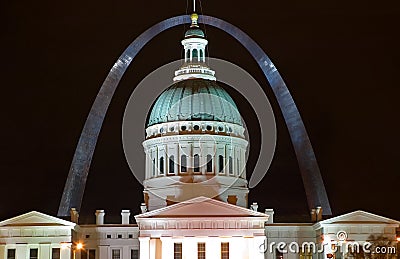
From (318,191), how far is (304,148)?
5.11m

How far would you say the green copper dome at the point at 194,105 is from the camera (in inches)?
4158

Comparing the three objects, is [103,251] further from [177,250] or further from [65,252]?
[177,250]

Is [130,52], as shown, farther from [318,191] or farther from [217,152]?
[318,191]

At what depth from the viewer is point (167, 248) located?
9156 centimetres

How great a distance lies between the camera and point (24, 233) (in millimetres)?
90812

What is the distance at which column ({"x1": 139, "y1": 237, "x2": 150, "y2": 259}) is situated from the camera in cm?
9081

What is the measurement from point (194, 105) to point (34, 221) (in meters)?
24.4

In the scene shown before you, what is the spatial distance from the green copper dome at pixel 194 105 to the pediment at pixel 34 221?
815 inches

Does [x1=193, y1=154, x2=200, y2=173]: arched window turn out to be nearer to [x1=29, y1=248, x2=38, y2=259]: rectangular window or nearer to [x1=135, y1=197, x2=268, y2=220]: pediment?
[x1=135, y1=197, x2=268, y2=220]: pediment

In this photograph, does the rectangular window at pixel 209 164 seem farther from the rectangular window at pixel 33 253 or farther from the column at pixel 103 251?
the rectangular window at pixel 33 253

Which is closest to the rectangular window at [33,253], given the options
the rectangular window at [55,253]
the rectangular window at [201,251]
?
the rectangular window at [55,253]

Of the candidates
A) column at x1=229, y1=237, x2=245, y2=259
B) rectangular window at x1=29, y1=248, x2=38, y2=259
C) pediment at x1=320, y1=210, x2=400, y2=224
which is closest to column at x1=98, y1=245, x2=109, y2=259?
rectangular window at x1=29, y1=248, x2=38, y2=259

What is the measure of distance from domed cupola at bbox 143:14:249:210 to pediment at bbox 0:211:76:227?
49.2 ft

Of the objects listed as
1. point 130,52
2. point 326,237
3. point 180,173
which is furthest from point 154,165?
point 326,237
